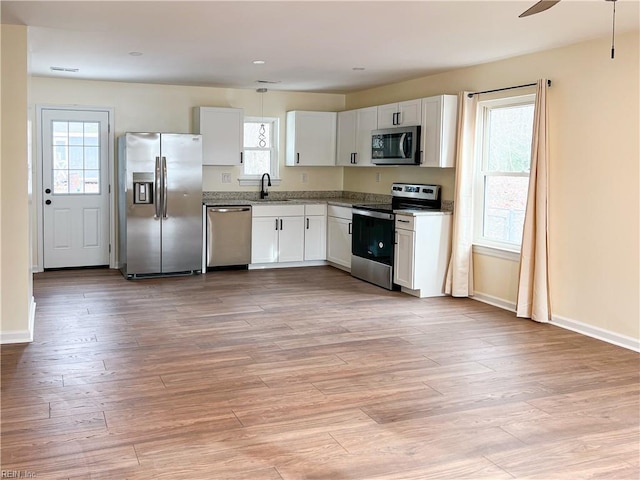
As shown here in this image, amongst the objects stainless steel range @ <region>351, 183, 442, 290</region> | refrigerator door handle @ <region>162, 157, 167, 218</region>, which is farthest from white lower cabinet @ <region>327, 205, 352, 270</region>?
refrigerator door handle @ <region>162, 157, 167, 218</region>

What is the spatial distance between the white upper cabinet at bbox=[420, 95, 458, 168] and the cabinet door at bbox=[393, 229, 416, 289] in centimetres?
78

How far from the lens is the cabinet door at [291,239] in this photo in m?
8.34

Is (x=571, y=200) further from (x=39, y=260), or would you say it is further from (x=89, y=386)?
(x=39, y=260)

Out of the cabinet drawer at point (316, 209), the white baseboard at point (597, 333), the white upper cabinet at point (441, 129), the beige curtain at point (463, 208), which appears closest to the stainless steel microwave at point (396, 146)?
the white upper cabinet at point (441, 129)

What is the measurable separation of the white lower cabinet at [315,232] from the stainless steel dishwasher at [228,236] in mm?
778

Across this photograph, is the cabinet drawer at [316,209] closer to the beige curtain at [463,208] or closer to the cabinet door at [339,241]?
the cabinet door at [339,241]

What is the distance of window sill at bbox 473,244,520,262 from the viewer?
603 cm

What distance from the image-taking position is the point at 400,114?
7.20 metres

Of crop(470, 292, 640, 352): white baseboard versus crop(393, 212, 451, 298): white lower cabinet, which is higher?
crop(393, 212, 451, 298): white lower cabinet

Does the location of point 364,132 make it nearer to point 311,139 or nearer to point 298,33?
point 311,139

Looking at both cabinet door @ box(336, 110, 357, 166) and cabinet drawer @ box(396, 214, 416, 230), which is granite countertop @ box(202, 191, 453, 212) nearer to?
cabinet door @ box(336, 110, 357, 166)

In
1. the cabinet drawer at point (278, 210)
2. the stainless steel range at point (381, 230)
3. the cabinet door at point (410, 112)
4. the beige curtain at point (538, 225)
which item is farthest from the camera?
the cabinet drawer at point (278, 210)

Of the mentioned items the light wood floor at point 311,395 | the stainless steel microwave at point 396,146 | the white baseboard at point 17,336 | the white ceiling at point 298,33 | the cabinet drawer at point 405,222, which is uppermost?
the white ceiling at point 298,33

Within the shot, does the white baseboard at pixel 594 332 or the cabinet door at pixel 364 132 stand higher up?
the cabinet door at pixel 364 132
